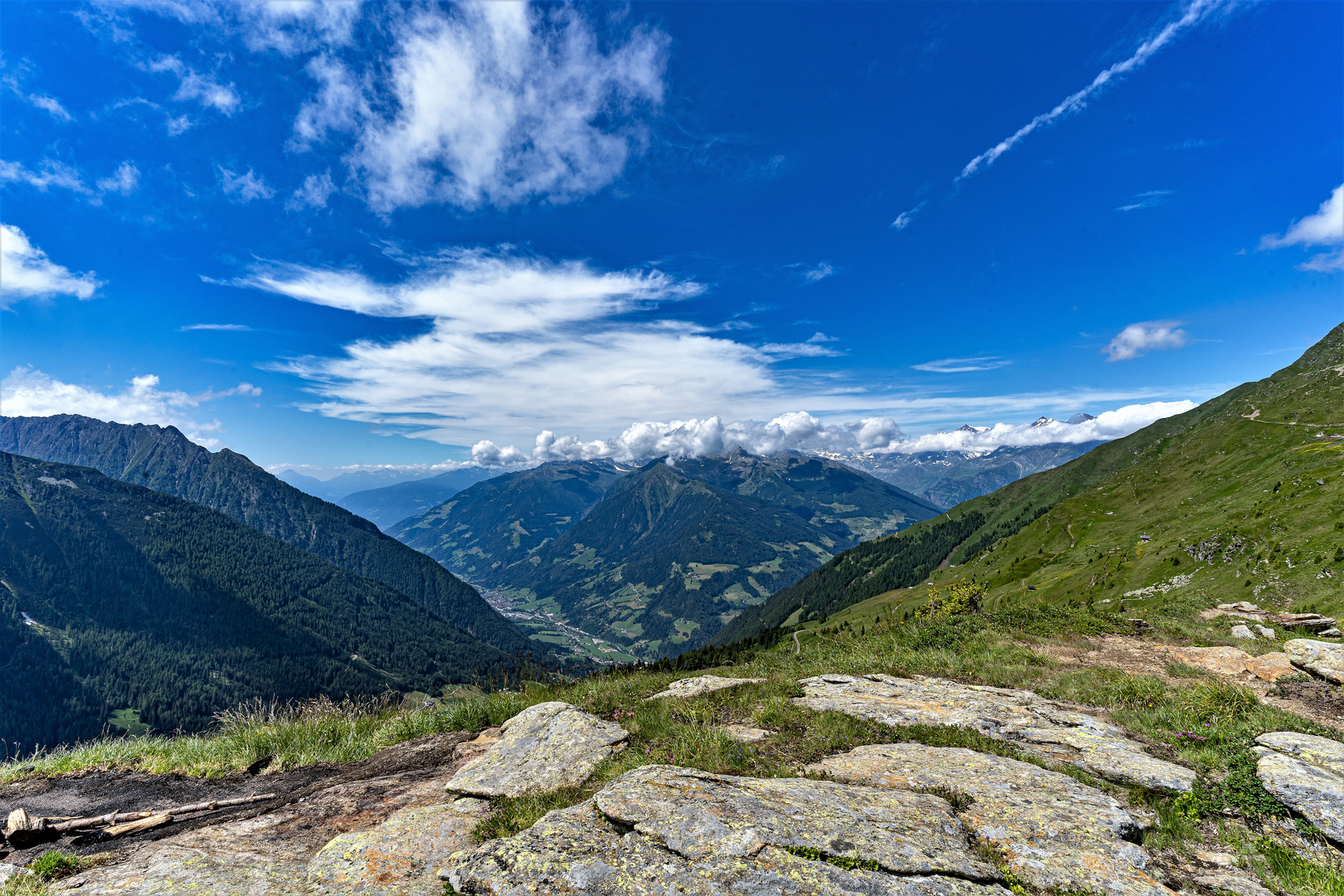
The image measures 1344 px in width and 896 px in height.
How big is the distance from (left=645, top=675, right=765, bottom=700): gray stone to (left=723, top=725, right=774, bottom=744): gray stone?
9.56ft

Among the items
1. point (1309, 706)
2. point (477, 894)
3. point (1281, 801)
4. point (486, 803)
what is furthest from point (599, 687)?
point (1309, 706)

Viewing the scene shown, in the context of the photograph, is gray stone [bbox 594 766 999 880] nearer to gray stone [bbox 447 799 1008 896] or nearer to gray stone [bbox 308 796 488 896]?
gray stone [bbox 447 799 1008 896]

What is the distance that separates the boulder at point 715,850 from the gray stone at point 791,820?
0.02 metres

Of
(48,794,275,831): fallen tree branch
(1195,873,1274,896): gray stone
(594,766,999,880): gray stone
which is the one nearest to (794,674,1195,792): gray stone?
(1195,873,1274,896): gray stone

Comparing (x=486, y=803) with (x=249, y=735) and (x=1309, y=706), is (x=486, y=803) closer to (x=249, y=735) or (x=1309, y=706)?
(x=249, y=735)

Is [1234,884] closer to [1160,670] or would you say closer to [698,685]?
[698,685]

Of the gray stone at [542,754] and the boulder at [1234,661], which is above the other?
the gray stone at [542,754]

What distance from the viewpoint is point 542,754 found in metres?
10.8

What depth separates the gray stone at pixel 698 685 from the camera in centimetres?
1569

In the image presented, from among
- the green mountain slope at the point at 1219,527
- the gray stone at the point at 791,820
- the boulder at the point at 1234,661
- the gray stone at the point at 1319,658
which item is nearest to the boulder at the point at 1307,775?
the gray stone at the point at 791,820

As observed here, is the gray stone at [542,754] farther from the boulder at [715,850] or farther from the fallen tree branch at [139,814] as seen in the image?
the fallen tree branch at [139,814]

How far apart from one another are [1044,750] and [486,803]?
12.4 metres

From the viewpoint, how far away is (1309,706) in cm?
1399

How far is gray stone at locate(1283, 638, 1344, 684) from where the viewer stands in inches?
599
